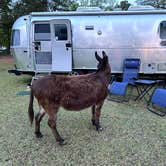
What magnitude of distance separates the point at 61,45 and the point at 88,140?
4.84m

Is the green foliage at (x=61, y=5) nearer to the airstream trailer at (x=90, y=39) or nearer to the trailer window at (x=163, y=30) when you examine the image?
the airstream trailer at (x=90, y=39)

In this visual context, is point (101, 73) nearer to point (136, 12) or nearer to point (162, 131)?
point (162, 131)

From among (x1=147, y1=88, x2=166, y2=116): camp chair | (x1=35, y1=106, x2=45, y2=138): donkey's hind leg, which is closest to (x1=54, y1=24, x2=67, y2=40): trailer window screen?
(x1=147, y1=88, x2=166, y2=116): camp chair

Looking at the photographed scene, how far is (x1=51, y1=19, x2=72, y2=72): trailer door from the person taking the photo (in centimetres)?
807

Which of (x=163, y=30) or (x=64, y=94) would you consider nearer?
(x=64, y=94)

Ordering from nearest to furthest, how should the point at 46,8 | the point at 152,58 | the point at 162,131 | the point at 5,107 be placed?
1. the point at 162,131
2. the point at 5,107
3. the point at 152,58
4. the point at 46,8

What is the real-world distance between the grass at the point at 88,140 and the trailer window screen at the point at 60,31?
345cm

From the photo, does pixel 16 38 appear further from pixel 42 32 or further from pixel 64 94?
pixel 64 94

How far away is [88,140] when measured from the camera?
3.99 m

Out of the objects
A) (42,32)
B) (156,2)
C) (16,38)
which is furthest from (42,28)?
(156,2)

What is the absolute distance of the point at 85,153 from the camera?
354 centimetres

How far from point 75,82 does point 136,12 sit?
507 cm

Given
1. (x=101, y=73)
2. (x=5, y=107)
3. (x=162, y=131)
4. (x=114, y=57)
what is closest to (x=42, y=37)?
(x=114, y=57)

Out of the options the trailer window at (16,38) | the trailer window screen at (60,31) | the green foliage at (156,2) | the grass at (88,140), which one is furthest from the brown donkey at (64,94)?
the green foliage at (156,2)
